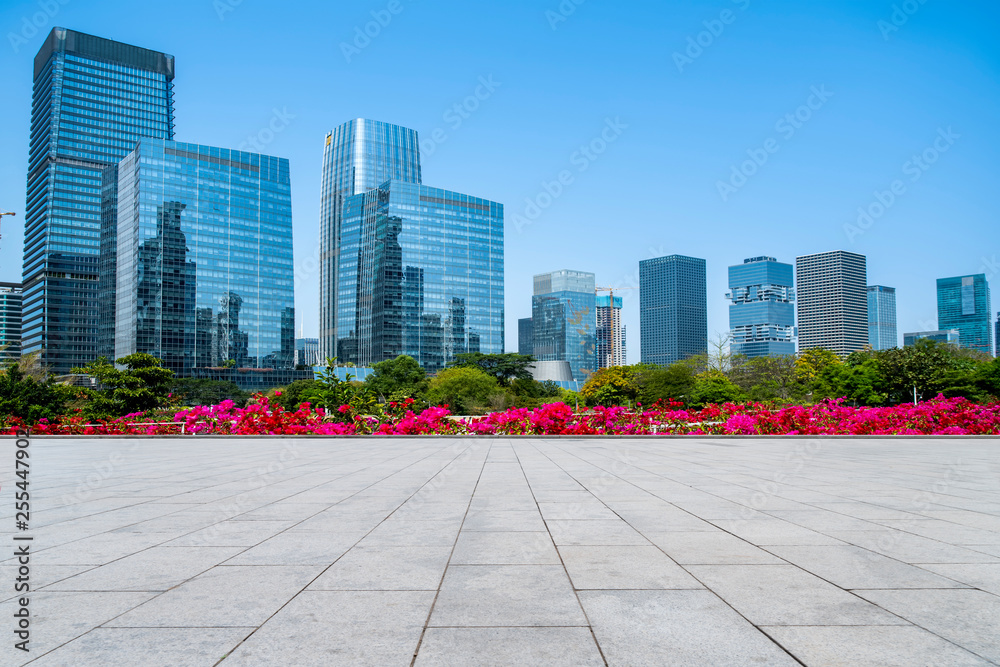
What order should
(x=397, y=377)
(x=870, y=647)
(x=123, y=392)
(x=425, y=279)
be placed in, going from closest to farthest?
(x=870, y=647) → (x=123, y=392) → (x=397, y=377) → (x=425, y=279)

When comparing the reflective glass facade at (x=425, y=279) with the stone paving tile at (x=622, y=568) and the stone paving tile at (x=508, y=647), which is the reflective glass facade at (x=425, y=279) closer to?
the stone paving tile at (x=622, y=568)

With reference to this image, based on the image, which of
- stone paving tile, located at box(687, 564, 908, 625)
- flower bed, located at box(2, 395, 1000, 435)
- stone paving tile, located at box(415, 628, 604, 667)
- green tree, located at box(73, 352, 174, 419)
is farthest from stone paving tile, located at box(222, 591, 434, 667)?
green tree, located at box(73, 352, 174, 419)

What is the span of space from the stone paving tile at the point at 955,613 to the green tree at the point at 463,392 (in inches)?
2787

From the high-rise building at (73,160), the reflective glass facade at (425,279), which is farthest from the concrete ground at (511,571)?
the high-rise building at (73,160)

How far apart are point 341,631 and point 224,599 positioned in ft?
3.58

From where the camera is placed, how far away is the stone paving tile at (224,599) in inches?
147

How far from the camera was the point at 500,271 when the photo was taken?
18350 cm

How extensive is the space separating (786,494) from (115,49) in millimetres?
218506

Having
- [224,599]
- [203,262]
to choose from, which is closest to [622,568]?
[224,599]

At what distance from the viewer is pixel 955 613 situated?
150 inches

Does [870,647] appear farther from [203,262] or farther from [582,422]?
[203,262]

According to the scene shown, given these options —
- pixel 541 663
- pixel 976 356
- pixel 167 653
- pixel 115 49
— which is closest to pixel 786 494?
pixel 541 663

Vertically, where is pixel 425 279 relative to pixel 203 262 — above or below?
below

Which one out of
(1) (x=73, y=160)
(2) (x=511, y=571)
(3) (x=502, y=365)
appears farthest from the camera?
(1) (x=73, y=160)
